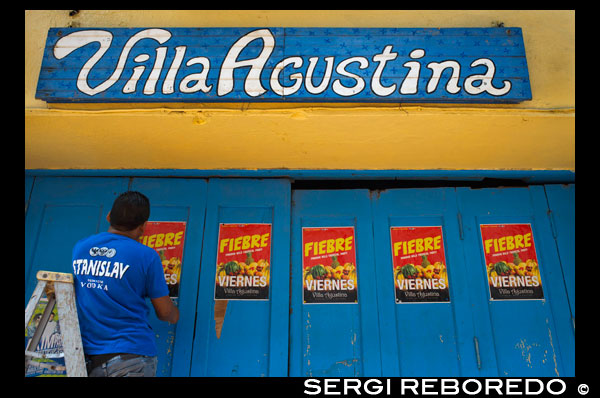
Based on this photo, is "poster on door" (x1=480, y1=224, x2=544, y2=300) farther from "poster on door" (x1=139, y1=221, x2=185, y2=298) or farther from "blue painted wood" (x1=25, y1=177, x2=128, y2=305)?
"blue painted wood" (x1=25, y1=177, x2=128, y2=305)

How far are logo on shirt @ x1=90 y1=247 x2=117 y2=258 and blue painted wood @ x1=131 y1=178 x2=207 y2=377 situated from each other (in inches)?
43.6

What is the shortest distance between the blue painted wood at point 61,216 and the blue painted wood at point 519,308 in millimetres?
3067

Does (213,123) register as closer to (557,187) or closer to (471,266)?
(471,266)

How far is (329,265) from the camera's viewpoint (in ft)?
10.8

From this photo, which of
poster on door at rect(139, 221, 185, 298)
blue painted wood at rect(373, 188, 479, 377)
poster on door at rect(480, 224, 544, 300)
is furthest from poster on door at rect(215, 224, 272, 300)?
poster on door at rect(480, 224, 544, 300)

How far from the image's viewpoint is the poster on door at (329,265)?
10.5 feet

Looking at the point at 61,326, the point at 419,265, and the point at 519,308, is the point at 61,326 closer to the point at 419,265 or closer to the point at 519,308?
the point at 419,265

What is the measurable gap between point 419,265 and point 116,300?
2274 millimetres

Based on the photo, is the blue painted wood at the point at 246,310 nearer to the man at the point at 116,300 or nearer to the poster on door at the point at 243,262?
the poster on door at the point at 243,262

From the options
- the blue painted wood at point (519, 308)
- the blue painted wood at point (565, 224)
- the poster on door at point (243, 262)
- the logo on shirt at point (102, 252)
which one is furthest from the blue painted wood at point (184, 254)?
the blue painted wood at point (565, 224)

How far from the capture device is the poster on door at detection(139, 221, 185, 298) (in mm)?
3215

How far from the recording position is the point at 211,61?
323cm

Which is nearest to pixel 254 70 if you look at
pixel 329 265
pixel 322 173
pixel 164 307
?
pixel 322 173

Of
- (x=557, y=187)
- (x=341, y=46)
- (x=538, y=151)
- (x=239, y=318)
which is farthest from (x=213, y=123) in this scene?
(x=557, y=187)
